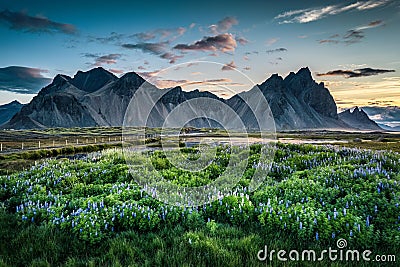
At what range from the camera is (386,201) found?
7633mm

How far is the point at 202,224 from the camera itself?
7766 mm

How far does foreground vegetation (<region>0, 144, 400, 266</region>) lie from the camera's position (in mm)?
6043

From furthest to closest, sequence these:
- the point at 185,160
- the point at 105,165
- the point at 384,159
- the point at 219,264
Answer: the point at 185,160 → the point at 105,165 → the point at 384,159 → the point at 219,264

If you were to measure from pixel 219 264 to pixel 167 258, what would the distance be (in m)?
1.10

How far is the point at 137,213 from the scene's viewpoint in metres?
7.78

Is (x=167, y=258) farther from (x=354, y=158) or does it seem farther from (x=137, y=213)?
(x=354, y=158)

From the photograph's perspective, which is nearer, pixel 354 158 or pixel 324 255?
pixel 324 255

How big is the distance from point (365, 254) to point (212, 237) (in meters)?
3.40

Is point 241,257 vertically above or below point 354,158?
below

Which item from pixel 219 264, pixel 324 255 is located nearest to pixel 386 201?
pixel 324 255

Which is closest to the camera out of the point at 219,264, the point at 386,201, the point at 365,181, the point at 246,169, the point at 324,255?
the point at 219,264

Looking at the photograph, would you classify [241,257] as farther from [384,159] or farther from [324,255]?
[384,159]

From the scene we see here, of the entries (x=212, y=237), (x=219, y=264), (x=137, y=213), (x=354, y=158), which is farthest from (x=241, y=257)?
(x=354, y=158)

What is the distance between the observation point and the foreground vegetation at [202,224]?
6.04 meters
